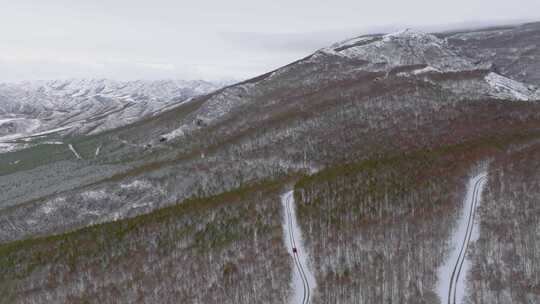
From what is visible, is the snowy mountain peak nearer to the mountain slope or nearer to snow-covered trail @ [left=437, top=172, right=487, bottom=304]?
the mountain slope

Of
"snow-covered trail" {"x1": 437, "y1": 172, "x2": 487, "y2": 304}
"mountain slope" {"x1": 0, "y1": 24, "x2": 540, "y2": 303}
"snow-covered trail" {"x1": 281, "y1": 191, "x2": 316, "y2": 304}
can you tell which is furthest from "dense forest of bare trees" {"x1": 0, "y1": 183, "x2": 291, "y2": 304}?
"snow-covered trail" {"x1": 437, "y1": 172, "x2": 487, "y2": 304}

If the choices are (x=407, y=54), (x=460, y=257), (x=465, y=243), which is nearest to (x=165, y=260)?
(x=460, y=257)

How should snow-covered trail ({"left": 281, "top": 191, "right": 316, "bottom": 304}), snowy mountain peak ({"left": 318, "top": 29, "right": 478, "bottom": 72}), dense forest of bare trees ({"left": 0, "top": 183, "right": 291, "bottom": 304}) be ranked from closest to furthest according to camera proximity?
snow-covered trail ({"left": 281, "top": 191, "right": 316, "bottom": 304}) < dense forest of bare trees ({"left": 0, "top": 183, "right": 291, "bottom": 304}) < snowy mountain peak ({"left": 318, "top": 29, "right": 478, "bottom": 72})

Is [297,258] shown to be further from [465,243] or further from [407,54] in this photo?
[407,54]

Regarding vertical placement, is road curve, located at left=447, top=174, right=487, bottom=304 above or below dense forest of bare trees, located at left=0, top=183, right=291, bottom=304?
above

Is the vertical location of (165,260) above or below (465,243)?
below

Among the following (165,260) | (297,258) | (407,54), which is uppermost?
(407,54)

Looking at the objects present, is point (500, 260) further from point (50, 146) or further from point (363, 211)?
point (50, 146)

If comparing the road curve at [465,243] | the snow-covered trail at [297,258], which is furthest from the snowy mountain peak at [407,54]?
the snow-covered trail at [297,258]
